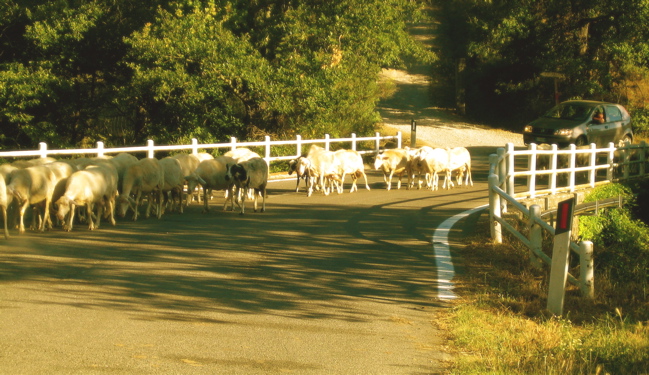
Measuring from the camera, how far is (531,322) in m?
8.66

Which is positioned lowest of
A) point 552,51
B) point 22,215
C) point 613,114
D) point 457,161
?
point 22,215

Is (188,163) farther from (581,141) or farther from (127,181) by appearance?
(581,141)

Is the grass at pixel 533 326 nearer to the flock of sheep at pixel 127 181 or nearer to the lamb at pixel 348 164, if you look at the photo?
the flock of sheep at pixel 127 181

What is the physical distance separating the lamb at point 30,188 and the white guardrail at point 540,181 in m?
7.67

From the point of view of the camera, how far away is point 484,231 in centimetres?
1424

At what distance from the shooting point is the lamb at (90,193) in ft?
45.1

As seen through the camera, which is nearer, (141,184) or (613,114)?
(141,184)

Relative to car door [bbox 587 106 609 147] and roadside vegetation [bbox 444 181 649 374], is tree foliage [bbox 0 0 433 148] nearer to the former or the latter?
car door [bbox 587 106 609 147]

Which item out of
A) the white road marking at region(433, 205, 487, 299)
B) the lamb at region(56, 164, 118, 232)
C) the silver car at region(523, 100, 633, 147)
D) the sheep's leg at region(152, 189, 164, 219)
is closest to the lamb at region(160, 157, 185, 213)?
the sheep's leg at region(152, 189, 164, 219)

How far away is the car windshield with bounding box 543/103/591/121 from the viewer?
2631 cm

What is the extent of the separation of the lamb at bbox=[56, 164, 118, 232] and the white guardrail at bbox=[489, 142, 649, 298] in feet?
22.6

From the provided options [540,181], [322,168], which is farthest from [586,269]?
[540,181]

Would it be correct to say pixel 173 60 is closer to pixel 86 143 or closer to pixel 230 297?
pixel 86 143

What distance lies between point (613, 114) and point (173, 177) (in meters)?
16.7
